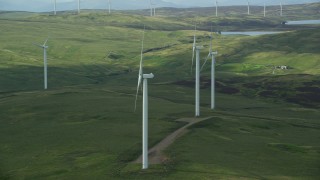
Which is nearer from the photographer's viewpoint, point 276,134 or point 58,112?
point 276,134

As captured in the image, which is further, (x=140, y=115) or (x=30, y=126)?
(x=140, y=115)

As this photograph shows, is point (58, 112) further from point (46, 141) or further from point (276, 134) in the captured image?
point (276, 134)

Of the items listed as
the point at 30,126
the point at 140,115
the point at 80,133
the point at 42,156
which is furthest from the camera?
the point at 140,115

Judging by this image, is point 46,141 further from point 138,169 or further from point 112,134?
point 138,169

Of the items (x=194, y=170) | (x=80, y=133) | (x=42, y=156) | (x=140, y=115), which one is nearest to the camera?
(x=194, y=170)

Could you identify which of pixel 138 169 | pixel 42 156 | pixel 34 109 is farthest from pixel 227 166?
pixel 34 109

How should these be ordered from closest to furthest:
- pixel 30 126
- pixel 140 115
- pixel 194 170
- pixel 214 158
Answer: pixel 194 170
pixel 214 158
pixel 30 126
pixel 140 115

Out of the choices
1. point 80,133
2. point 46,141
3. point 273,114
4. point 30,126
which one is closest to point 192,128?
point 80,133

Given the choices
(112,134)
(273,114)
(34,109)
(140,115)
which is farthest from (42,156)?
(273,114)

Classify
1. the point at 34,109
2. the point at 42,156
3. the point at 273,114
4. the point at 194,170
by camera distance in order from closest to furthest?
1. the point at 194,170
2. the point at 42,156
3. the point at 34,109
4. the point at 273,114
